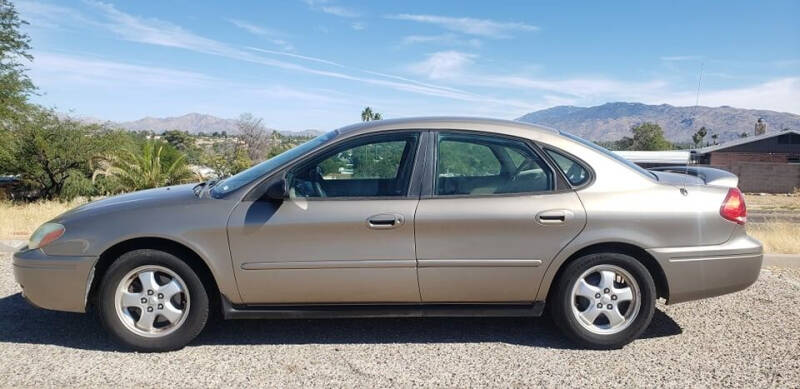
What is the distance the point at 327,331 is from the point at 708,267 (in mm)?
2739

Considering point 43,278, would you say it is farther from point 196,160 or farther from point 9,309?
point 196,160

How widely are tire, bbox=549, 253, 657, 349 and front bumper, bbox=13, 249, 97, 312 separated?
125 inches

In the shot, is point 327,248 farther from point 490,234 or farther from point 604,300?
point 604,300

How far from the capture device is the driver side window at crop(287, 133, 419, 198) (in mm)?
3736

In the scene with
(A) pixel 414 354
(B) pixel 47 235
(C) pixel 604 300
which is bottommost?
(A) pixel 414 354

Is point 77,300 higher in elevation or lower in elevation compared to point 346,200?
lower

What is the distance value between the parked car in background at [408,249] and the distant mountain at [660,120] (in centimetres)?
3371

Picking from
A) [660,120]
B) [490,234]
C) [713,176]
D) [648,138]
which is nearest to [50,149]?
[490,234]

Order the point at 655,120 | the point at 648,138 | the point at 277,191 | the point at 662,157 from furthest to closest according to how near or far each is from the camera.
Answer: the point at 655,120, the point at 648,138, the point at 662,157, the point at 277,191

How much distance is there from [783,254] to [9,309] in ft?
25.5

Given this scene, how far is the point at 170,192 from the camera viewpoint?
4.01 metres

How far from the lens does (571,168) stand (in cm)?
379

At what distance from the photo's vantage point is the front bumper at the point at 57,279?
3609 mm

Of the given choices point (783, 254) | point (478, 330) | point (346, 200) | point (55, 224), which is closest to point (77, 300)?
point (55, 224)
